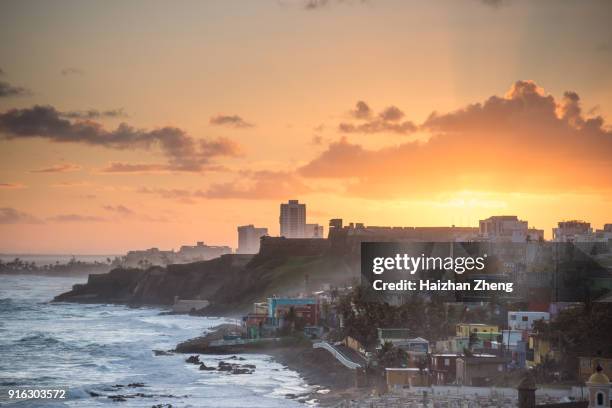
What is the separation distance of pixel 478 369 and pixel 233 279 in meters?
82.3

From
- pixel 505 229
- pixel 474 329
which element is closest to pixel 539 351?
pixel 474 329

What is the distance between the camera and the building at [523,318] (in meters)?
53.6

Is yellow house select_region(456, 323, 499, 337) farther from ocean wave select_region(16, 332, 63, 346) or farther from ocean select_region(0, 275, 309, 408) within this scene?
ocean wave select_region(16, 332, 63, 346)

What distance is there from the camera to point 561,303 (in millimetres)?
55875

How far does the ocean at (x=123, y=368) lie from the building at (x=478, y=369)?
6429mm

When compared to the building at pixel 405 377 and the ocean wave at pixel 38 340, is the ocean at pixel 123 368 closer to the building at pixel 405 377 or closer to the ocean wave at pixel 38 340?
the ocean wave at pixel 38 340

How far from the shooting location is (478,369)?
44156 mm

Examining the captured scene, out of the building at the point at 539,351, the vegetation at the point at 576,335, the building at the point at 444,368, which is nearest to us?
the building at the point at 444,368

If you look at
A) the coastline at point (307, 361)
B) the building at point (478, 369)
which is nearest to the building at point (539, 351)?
the building at point (478, 369)

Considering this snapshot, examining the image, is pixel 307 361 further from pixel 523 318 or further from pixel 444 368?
pixel 444 368

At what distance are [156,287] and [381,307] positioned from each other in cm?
8194

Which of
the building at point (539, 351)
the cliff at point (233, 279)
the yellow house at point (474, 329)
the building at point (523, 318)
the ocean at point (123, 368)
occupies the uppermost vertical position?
the cliff at point (233, 279)

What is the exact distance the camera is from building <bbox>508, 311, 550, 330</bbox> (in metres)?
53.6

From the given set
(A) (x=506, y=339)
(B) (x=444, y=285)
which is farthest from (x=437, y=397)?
(B) (x=444, y=285)
